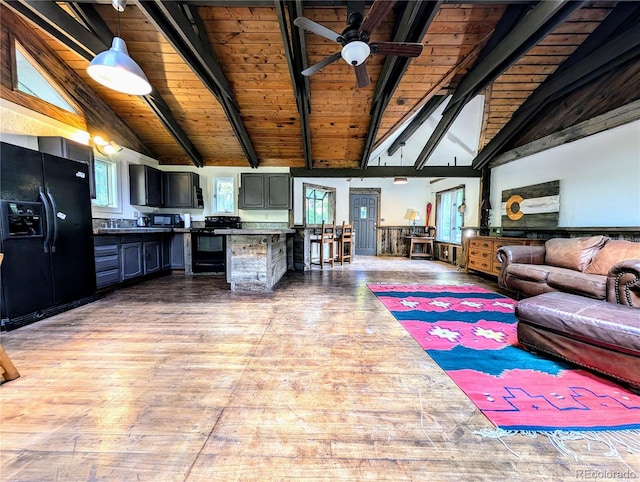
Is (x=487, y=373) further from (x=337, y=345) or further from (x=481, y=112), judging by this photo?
(x=481, y=112)

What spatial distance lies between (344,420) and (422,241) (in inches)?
301

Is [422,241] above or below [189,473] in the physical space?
above

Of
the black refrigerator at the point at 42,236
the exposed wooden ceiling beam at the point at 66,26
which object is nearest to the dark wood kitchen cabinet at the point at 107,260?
the black refrigerator at the point at 42,236

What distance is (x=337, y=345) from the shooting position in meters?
2.19

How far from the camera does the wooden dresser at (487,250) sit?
169 inches

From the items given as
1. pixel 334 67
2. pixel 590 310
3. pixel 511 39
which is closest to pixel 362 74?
pixel 334 67

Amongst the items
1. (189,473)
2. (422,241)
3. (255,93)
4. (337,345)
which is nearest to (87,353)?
(189,473)

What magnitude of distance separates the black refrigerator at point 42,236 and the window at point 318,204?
15.7ft

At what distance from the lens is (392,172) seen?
6.17 meters

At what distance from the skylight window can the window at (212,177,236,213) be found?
8.80ft

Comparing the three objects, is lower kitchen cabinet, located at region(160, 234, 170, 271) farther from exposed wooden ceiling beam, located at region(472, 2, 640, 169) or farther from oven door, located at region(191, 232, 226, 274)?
exposed wooden ceiling beam, located at region(472, 2, 640, 169)

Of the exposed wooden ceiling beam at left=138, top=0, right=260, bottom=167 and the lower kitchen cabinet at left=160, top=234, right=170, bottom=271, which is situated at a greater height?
the exposed wooden ceiling beam at left=138, top=0, right=260, bottom=167

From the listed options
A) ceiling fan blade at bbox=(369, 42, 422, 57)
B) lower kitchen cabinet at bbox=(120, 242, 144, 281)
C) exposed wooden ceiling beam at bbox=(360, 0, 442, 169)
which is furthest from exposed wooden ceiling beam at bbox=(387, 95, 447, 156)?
lower kitchen cabinet at bbox=(120, 242, 144, 281)

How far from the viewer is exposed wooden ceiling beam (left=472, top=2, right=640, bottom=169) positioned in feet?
10.0
